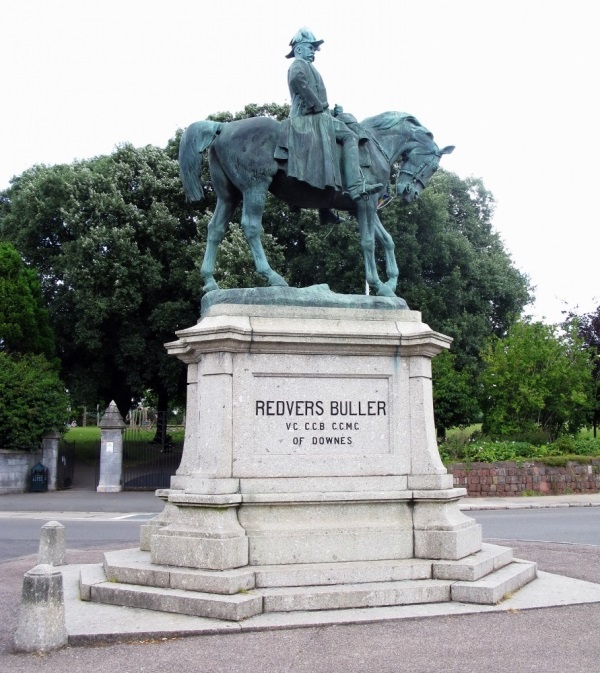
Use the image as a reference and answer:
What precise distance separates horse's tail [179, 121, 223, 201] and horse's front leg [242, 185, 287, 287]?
66 cm

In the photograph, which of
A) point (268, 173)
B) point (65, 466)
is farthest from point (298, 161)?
point (65, 466)

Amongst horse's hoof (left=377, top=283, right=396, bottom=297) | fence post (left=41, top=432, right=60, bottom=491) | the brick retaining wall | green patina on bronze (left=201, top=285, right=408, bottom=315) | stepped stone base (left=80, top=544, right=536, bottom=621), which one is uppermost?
horse's hoof (left=377, top=283, right=396, bottom=297)

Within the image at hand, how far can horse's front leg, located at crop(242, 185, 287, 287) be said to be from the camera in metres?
8.44

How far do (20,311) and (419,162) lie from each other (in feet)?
76.2

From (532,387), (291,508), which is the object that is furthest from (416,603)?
(532,387)

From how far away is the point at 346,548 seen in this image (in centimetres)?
722

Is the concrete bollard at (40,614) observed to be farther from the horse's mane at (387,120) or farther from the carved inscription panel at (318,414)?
the horse's mane at (387,120)

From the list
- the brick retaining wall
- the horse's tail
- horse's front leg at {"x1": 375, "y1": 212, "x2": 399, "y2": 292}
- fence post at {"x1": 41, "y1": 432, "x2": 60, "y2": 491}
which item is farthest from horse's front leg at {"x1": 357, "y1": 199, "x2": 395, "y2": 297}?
fence post at {"x1": 41, "y1": 432, "x2": 60, "y2": 491}

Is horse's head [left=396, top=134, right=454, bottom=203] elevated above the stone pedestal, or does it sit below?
above

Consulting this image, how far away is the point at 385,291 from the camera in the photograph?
28.8 ft

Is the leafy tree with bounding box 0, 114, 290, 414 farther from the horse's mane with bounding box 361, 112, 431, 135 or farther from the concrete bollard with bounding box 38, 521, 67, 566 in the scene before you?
the concrete bollard with bounding box 38, 521, 67, 566

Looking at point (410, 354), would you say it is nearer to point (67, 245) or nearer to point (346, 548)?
point (346, 548)

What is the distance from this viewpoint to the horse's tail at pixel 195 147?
846 cm

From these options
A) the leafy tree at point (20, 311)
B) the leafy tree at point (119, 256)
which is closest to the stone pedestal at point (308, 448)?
the leafy tree at point (119, 256)
